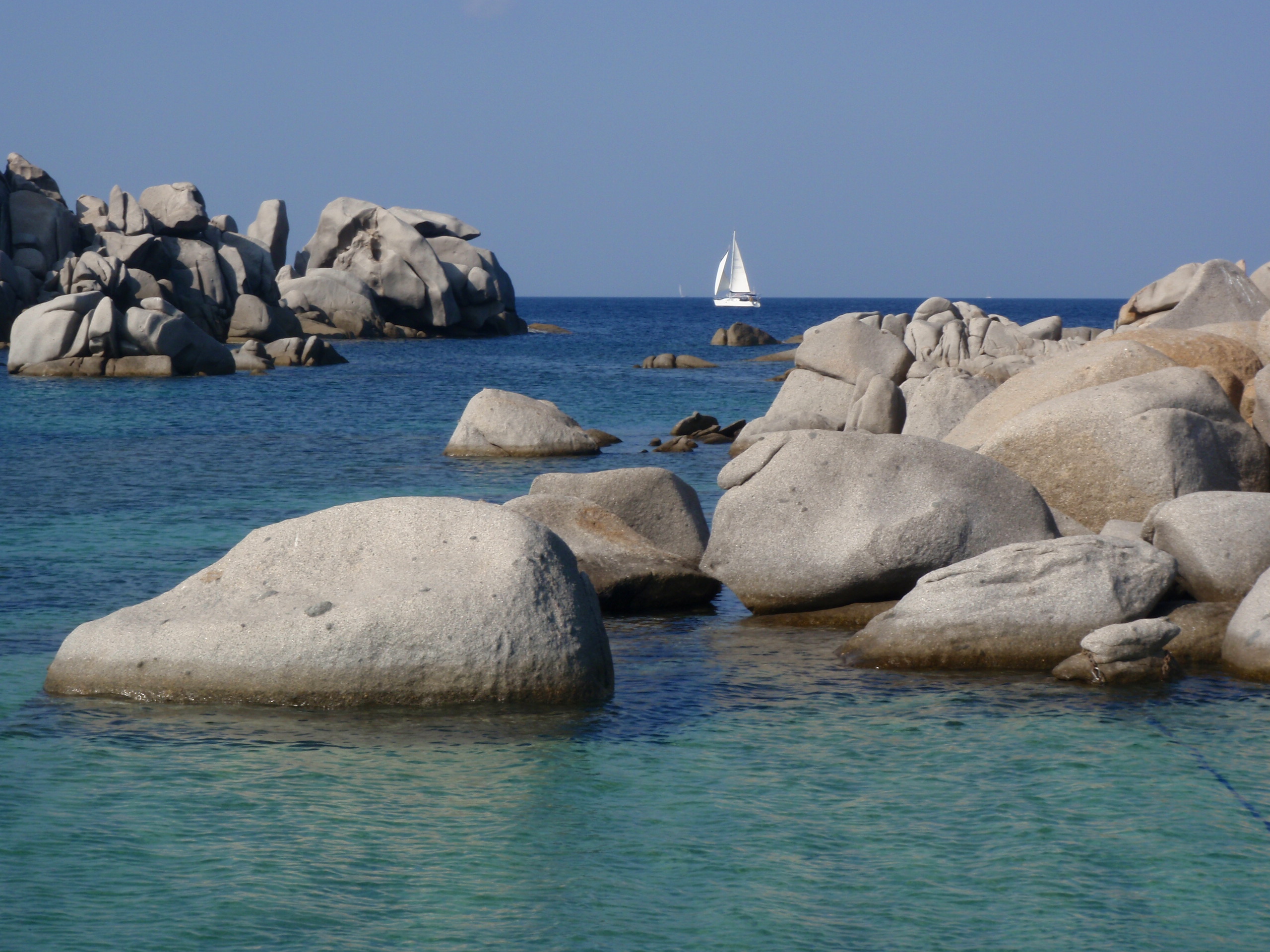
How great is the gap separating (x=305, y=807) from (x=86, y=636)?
283 cm

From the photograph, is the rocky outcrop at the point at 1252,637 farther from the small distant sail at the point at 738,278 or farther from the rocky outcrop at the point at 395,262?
the small distant sail at the point at 738,278

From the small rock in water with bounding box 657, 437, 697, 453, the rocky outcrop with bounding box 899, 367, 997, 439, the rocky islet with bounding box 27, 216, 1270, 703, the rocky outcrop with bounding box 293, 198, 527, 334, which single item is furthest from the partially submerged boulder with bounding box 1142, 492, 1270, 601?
the rocky outcrop with bounding box 293, 198, 527, 334

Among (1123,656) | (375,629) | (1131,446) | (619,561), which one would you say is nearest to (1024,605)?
(1123,656)

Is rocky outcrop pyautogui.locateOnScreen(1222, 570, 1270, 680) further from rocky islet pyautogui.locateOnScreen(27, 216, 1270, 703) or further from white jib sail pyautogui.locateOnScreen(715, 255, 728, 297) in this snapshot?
white jib sail pyautogui.locateOnScreen(715, 255, 728, 297)

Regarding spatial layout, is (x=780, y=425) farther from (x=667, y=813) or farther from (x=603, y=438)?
(x=667, y=813)

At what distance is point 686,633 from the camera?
1139 centimetres

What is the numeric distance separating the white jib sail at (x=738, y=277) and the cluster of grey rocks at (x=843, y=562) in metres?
122

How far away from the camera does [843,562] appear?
11273 millimetres

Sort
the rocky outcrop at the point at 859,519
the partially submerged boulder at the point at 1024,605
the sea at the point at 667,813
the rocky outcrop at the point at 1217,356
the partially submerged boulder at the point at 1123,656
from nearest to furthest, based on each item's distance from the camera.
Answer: the sea at the point at 667,813 < the partially submerged boulder at the point at 1123,656 < the partially submerged boulder at the point at 1024,605 < the rocky outcrop at the point at 859,519 < the rocky outcrop at the point at 1217,356

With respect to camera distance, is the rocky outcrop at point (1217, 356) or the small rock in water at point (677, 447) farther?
the small rock in water at point (677, 447)

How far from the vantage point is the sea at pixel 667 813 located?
5883 millimetres

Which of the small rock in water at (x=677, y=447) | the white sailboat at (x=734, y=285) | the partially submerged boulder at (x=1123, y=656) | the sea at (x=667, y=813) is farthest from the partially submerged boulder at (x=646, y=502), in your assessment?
the white sailboat at (x=734, y=285)

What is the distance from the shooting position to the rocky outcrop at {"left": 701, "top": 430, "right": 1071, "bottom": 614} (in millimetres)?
11133

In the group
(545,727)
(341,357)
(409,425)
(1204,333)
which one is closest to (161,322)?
(341,357)
